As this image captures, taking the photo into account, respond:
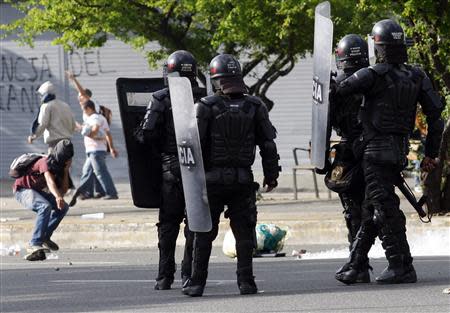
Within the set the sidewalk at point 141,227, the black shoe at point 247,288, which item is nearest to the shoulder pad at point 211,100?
the black shoe at point 247,288

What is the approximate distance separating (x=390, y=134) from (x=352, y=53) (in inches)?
26.8

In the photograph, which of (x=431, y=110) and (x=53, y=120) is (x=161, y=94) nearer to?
(x=431, y=110)

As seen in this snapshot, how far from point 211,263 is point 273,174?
3.87 metres

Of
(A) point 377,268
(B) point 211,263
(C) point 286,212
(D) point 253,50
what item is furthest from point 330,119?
(D) point 253,50

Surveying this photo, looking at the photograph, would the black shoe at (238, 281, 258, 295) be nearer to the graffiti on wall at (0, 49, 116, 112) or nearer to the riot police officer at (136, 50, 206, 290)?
the riot police officer at (136, 50, 206, 290)

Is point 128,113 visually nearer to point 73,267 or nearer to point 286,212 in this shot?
point 73,267

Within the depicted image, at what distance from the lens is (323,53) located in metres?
11.1

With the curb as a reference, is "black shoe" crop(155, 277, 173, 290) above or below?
above

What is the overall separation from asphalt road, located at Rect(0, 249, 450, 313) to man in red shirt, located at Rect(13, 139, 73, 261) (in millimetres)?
688

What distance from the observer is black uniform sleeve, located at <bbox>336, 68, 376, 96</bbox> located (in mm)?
11031

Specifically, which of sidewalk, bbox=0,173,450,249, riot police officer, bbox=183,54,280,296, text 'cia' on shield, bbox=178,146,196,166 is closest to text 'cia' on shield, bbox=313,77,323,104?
riot police officer, bbox=183,54,280,296

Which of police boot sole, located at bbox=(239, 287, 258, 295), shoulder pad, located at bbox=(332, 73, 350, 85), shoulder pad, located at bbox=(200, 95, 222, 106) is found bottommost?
police boot sole, located at bbox=(239, 287, 258, 295)

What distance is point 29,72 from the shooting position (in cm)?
3184

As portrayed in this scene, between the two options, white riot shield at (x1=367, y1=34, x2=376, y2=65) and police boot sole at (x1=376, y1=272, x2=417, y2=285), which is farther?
white riot shield at (x1=367, y1=34, x2=376, y2=65)
